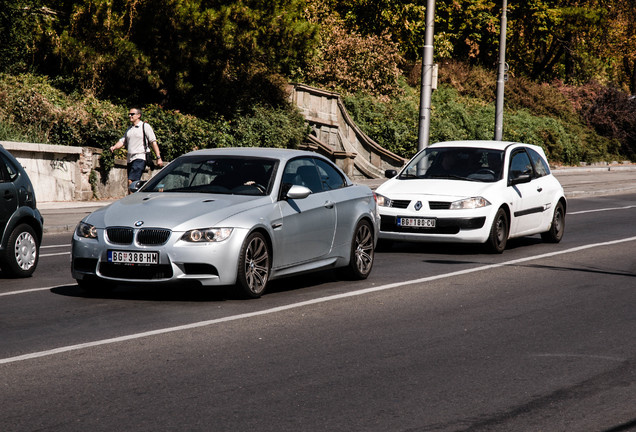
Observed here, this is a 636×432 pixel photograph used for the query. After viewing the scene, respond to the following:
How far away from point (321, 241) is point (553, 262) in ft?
13.8

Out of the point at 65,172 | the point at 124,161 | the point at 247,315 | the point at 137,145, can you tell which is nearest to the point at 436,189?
the point at 247,315

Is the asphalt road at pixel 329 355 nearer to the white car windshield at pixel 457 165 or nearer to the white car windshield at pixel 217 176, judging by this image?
the white car windshield at pixel 217 176

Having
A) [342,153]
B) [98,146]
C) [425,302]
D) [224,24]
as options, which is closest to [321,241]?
[425,302]

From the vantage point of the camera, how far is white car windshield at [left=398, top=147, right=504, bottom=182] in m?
15.4

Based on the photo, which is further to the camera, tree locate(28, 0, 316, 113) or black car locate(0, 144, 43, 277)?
tree locate(28, 0, 316, 113)

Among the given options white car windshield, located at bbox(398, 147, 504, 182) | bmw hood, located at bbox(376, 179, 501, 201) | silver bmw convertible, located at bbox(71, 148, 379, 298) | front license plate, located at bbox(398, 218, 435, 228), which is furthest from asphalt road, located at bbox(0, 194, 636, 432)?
white car windshield, located at bbox(398, 147, 504, 182)

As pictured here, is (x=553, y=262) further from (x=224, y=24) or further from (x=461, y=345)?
(x=224, y=24)

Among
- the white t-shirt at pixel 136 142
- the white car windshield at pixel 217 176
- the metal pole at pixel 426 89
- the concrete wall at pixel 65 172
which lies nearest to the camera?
the white car windshield at pixel 217 176

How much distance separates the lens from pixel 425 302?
10.2 metres

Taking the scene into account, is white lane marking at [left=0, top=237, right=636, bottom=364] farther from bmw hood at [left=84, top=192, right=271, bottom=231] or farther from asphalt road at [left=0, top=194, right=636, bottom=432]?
bmw hood at [left=84, top=192, right=271, bottom=231]

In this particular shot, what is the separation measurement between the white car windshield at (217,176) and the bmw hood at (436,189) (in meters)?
4.28

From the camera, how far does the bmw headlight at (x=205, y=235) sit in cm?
954

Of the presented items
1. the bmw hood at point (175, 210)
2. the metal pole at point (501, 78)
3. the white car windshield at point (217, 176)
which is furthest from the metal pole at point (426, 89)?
the bmw hood at point (175, 210)

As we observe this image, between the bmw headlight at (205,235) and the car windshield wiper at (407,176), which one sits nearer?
the bmw headlight at (205,235)
